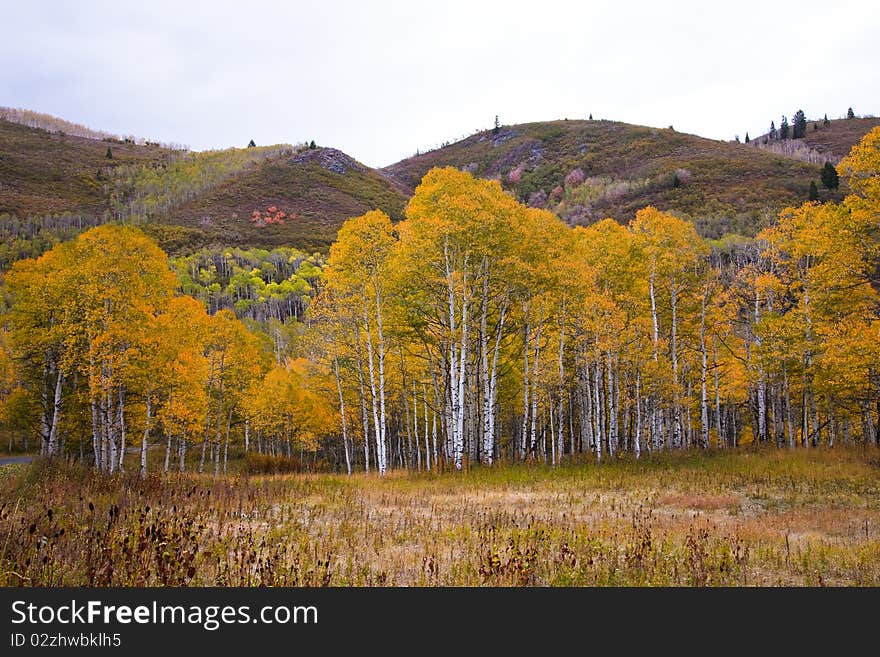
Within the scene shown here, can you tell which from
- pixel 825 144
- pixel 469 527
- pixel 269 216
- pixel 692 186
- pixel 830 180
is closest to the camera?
pixel 469 527

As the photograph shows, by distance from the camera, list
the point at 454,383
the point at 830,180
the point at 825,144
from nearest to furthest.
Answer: the point at 454,383 → the point at 830,180 → the point at 825,144

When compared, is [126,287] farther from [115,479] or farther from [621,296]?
[621,296]

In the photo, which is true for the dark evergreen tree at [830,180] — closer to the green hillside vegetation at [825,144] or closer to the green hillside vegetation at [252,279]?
the green hillside vegetation at [825,144]

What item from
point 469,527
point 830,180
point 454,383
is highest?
point 830,180

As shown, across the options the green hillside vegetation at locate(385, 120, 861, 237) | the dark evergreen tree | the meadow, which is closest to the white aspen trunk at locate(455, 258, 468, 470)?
the meadow

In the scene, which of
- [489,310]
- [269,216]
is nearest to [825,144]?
[269,216]

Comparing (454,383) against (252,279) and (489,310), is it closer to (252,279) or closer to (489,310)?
(489,310)

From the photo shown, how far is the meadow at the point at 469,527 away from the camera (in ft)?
21.2

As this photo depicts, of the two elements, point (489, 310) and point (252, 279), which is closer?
point (489, 310)

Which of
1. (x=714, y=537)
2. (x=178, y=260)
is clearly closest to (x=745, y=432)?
(x=714, y=537)

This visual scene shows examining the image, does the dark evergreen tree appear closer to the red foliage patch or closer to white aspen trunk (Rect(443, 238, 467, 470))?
white aspen trunk (Rect(443, 238, 467, 470))

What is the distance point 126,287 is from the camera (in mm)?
22578

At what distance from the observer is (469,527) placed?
9.88m

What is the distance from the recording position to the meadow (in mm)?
6457
